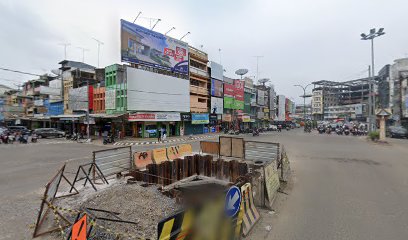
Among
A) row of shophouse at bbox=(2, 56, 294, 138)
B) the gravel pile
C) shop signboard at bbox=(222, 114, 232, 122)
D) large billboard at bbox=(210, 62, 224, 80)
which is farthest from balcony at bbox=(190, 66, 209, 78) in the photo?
the gravel pile

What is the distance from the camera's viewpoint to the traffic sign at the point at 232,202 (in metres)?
4.13

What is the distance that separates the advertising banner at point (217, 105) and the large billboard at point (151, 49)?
10043mm

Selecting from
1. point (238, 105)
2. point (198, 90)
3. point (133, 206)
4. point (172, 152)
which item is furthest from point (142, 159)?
point (238, 105)

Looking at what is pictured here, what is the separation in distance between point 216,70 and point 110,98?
78.2 feet

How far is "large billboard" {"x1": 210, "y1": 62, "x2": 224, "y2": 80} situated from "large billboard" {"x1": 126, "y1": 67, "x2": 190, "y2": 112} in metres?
9.09

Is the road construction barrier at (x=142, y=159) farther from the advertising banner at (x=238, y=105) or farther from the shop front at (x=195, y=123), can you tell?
the advertising banner at (x=238, y=105)

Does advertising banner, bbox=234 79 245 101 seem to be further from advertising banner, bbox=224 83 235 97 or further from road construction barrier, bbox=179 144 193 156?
road construction barrier, bbox=179 144 193 156

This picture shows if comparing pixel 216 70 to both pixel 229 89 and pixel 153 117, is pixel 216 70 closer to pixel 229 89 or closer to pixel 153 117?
pixel 229 89

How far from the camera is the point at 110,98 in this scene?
3225 cm

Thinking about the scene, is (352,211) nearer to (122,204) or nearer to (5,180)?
(122,204)

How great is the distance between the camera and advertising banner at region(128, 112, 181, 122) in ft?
97.7

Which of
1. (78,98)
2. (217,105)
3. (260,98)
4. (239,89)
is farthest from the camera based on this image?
(260,98)

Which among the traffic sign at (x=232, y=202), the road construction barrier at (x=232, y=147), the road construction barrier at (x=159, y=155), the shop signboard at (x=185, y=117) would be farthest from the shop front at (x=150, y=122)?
the traffic sign at (x=232, y=202)

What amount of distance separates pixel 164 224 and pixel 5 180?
34.9ft
